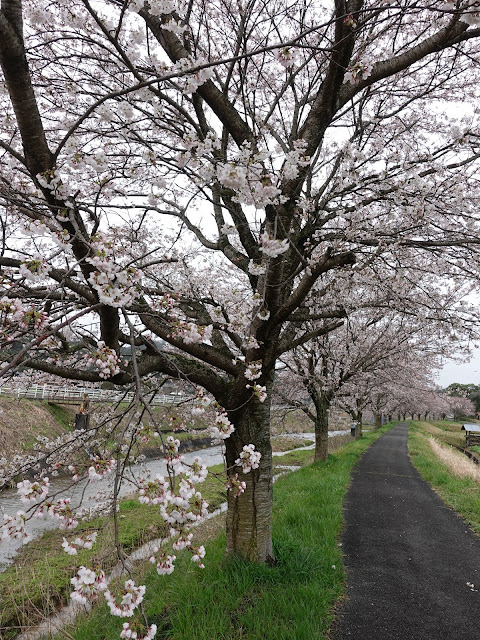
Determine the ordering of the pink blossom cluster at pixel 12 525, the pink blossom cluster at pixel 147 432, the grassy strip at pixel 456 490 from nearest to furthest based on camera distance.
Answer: the pink blossom cluster at pixel 12 525, the pink blossom cluster at pixel 147 432, the grassy strip at pixel 456 490

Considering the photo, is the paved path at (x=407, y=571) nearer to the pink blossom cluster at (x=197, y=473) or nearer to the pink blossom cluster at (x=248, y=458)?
the pink blossom cluster at (x=248, y=458)

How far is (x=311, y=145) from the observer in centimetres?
430

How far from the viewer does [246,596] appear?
449 centimetres

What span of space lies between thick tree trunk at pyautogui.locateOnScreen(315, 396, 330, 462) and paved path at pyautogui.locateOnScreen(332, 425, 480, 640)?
11.7ft

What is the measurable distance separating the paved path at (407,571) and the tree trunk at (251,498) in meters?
1.19

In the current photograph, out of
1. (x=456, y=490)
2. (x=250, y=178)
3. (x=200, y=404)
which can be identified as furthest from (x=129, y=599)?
(x=456, y=490)

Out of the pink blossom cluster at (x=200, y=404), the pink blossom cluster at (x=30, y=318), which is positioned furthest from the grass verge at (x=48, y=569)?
the pink blossom cluster at (x=30, y=318)

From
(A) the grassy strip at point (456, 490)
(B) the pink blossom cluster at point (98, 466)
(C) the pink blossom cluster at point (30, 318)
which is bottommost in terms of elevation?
(A) the grassy strip at point (456, 490)

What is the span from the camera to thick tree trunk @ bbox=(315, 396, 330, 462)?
14305 mm

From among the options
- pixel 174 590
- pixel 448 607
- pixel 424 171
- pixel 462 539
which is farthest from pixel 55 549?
pixel 424 171

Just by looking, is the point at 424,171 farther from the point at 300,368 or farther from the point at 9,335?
the point at 300,368

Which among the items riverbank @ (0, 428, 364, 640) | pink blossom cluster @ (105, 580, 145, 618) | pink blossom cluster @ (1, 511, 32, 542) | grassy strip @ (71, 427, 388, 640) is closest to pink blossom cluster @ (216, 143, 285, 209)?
pink blossom cluster @ (1, 511, 32, 542)

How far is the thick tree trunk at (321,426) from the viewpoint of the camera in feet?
46.9

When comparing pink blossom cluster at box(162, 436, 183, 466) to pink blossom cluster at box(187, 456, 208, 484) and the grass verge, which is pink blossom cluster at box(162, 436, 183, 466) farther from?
the grass verge
